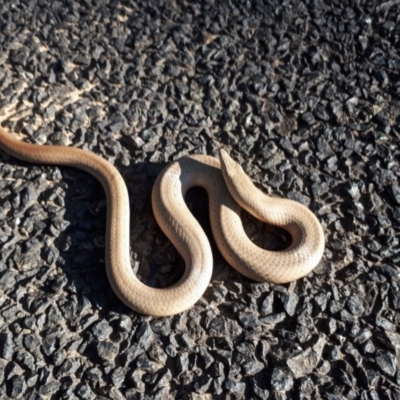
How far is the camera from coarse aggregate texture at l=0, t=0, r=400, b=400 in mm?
3266

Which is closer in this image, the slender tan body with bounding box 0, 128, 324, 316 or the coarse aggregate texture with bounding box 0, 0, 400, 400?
the coarse aggregate texture with bounding box 0, 0, 400, 400

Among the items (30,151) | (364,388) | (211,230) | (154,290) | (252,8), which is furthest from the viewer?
(252,8)

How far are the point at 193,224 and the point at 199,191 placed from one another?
414 mm

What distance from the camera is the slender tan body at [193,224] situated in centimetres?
354

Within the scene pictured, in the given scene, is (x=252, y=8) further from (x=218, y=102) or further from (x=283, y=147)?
(x=283, y=147)

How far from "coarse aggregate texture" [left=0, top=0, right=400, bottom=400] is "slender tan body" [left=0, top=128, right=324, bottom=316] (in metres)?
0.10

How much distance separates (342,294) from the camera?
11.7 ft

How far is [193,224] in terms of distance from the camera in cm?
→ 386

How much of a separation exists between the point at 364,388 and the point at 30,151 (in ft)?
9.68

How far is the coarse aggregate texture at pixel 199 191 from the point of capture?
3266mm

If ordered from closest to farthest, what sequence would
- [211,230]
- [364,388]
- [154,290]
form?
[364,388], [154,290], [211,230]

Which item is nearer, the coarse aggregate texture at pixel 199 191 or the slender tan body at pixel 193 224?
the coarse aggregate texture at pixel 199 191

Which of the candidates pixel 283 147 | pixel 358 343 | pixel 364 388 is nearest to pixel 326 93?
pixel 283 147

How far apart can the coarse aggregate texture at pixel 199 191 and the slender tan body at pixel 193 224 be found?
0.33 feet
